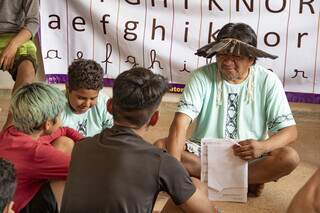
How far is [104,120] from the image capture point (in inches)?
90.4

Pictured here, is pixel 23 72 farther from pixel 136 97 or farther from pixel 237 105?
pixel 136 97

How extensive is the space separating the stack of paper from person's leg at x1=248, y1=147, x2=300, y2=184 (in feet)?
0.30

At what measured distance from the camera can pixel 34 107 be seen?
1664 millimetres

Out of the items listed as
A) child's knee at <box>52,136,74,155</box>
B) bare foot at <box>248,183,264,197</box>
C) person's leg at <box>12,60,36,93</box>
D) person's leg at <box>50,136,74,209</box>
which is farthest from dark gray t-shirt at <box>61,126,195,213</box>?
person's leg at <box>12,60,36,93</box>

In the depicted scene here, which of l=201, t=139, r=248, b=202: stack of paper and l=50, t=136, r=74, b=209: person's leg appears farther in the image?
l=201, t=139, r=248, b=202: stack of paper

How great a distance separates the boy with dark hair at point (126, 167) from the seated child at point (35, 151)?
26cm

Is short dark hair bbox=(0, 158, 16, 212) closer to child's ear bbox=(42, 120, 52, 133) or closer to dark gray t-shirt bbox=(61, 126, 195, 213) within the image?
dark gray t-shirt bbox=(61, 126, 195, 213)

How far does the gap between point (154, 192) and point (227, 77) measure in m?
0.97

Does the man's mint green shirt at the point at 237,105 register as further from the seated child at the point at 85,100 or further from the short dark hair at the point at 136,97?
the short dark hair at the point at 136,97

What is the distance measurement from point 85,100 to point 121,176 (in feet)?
2.79

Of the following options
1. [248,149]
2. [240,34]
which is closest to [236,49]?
[240,34]

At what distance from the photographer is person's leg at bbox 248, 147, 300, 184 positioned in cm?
214

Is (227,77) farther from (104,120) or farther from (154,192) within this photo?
(154,192)

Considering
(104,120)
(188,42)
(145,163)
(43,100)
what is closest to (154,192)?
(145,163)
